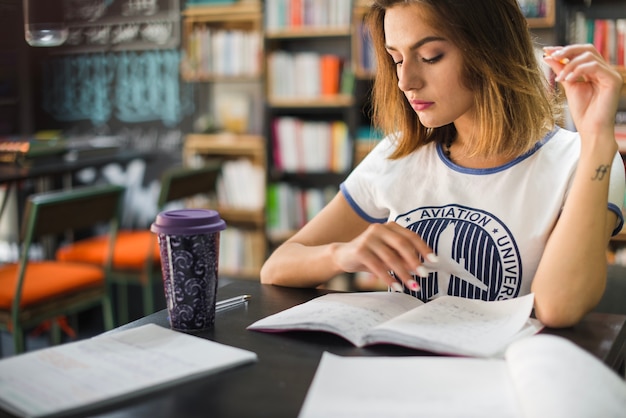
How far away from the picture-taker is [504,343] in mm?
930

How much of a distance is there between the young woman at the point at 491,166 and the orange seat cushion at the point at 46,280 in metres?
1.48

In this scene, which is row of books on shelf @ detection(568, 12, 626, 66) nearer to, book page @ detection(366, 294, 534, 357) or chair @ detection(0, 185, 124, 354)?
chair @ detection(0, 185, 124, 354)

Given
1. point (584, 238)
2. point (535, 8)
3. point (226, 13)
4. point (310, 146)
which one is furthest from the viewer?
point (226, 13)

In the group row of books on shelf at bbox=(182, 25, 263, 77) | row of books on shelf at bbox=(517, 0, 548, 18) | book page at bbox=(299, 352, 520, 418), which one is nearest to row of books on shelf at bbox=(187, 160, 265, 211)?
row of books on shelf at bbox=(182, 25, 263, 77)

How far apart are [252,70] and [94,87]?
110 cm

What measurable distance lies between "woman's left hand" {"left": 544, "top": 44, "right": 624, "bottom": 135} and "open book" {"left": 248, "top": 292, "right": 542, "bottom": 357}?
337mm

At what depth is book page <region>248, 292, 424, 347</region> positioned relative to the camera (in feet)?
3.31

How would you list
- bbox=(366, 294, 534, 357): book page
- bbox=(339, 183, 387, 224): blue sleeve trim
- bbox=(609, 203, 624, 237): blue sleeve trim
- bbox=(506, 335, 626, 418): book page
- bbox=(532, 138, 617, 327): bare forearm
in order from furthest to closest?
bbox=(339, 183, 387, 224): blue sleeve trim → bbox=(609, 203, 624, 237): blue sleeve trim → bbox=(532, 138, 617, 327): bare forearm → bbox=(366, 294, 534, 357): book page → bbox=(506, 335, 626, 418): book page

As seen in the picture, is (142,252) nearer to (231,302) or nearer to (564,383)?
(231,302)

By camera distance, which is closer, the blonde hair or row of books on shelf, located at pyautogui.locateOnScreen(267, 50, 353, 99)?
the blonde hair

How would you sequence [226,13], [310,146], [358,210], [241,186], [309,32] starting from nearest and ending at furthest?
1. [358,210]
2. [309,32]
3. [310,146]
4. [226,13]
5. [241,186]

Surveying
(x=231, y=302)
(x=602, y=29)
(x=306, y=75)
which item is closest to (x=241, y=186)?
(x=306, y=75)

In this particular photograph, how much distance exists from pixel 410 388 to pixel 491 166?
0.73 m

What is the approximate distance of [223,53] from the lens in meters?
4.02
